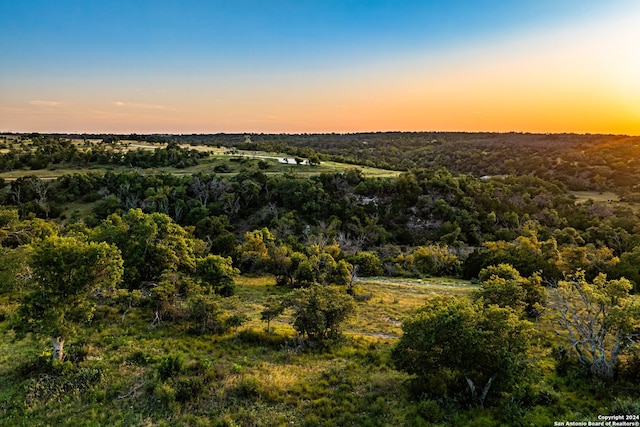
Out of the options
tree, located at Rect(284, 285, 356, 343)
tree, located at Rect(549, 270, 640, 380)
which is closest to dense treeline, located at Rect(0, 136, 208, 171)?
tree, located at Rect(284, 285, 356, 343)

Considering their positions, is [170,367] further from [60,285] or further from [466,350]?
[466,350]

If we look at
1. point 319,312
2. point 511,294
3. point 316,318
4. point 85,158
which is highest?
point 85,158

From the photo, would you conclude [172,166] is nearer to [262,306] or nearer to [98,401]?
[262,306]

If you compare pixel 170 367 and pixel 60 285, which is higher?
pixel 60 285

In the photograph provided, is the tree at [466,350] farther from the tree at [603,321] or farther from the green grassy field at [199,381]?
the tree at [603,321]

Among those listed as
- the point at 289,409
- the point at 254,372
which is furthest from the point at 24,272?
the point at 289,409

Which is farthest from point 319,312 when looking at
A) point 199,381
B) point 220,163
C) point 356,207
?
point 220,163
